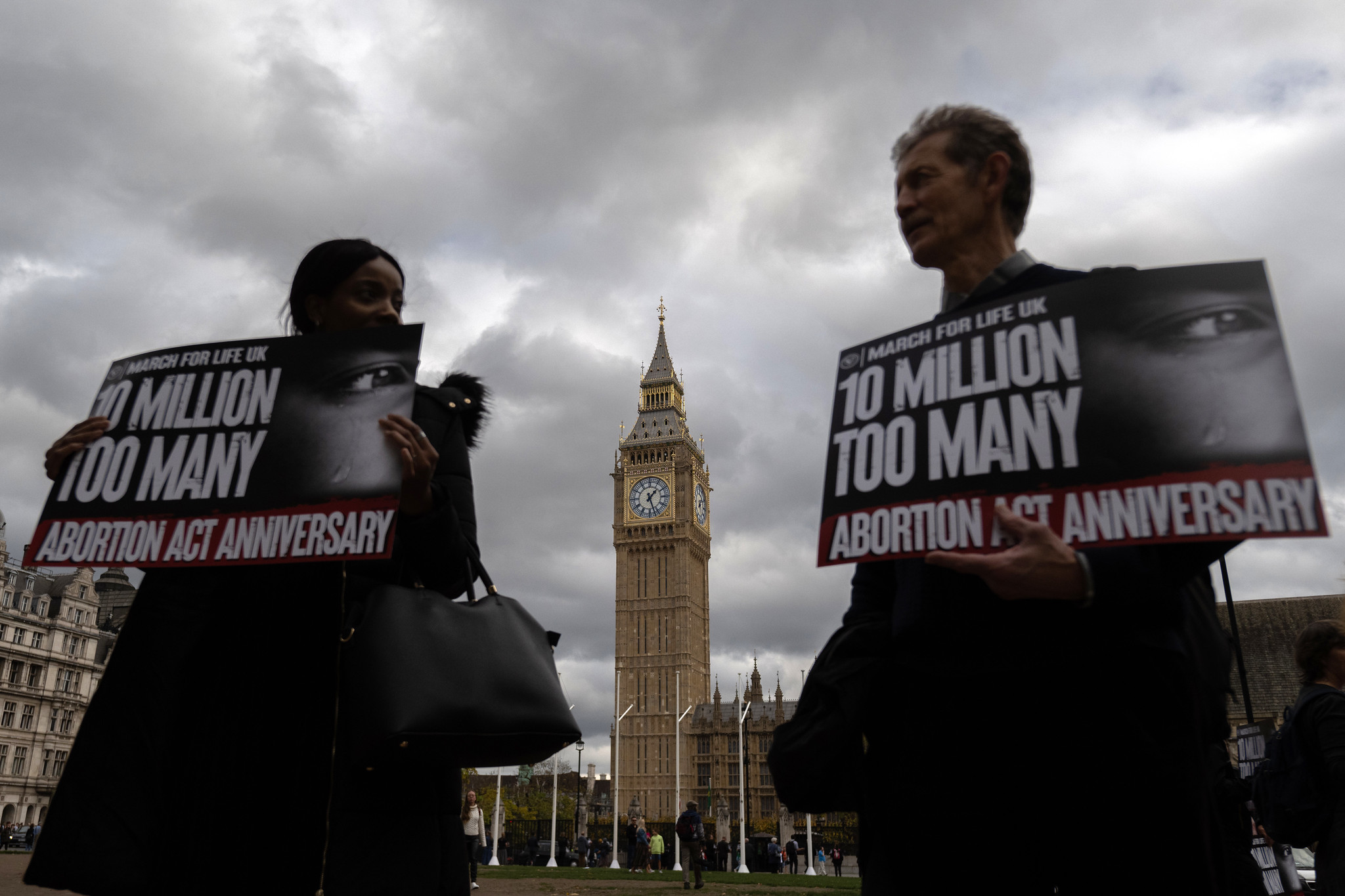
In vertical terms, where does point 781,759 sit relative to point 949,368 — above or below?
below

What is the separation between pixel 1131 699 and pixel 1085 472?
0.40 meters

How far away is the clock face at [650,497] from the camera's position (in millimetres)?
75625

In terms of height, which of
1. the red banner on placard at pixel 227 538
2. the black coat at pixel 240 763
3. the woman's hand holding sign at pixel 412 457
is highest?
the woman's hand holding sign at pixel 412 457

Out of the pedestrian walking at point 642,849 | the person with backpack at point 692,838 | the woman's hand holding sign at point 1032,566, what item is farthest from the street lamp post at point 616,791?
the woman's hand holding sign at point 1032,566

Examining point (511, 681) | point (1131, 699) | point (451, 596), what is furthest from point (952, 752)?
point (451, 596)

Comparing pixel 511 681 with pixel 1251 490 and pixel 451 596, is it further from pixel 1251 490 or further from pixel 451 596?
pixel 1251 490

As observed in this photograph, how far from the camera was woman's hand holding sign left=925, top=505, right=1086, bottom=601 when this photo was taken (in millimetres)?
1578

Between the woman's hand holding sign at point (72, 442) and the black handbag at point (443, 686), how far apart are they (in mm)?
929

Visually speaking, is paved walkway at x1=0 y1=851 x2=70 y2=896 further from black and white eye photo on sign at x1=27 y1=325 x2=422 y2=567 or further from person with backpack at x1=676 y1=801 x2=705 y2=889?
person with backpack at x1=676 y1=801 x2=705 y2=889

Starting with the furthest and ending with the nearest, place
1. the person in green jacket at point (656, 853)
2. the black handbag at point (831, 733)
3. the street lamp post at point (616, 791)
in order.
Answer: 1. the street lamp post at point (616, 791)
2. the person in green jacket at point (656, 853)
3. the black handbag at point (831, 733)

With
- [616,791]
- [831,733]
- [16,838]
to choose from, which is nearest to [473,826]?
[831,733]

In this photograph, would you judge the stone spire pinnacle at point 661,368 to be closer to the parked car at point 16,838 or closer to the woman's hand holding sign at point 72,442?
the parked car at point 16,838

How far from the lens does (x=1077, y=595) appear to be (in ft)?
5.23

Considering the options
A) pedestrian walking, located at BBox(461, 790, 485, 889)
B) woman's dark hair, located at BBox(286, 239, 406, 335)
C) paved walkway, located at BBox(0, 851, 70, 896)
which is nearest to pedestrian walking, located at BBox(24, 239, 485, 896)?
woman's dark hair, located at BBox(286, 239, 406, 335)
